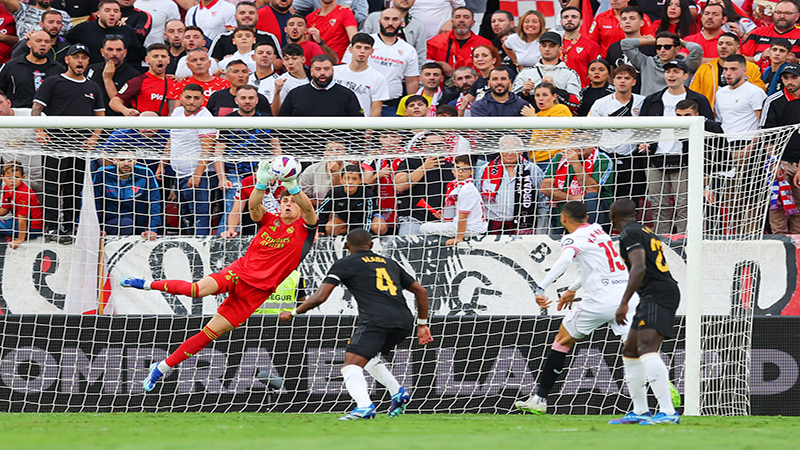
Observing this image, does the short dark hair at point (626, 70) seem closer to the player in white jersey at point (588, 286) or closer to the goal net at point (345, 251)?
the goal net at point (345, 251)

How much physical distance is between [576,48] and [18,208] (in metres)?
7.21

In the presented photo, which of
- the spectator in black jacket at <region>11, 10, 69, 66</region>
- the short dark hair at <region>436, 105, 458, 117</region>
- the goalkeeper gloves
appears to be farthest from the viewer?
the spectator in black jacket at <region>11, 10, 69, 66</region>

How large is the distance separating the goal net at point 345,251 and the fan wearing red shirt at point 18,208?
0.08 feet

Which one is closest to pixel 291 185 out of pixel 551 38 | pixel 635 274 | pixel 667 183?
pixel 635 274

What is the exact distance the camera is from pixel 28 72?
12141 mm

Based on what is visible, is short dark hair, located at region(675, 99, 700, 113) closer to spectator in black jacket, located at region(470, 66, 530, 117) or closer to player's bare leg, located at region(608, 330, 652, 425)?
spectator in black jacket, located at region(470, 66, 530, 117)

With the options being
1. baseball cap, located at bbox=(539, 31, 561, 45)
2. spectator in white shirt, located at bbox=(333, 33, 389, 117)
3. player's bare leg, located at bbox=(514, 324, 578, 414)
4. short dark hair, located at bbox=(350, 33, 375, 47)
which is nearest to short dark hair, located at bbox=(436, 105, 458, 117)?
spectator in white shirt, located at bbox=(333, 33, 389, 117)

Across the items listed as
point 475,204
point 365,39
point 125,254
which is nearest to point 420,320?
point 475,204

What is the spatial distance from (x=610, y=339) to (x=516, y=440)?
12.2 feet

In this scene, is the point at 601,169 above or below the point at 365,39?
below

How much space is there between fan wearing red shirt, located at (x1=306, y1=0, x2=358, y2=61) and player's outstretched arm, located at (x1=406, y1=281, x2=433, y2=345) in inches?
256

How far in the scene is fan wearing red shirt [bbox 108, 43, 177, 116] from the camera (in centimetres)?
1221

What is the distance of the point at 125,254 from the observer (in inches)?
405

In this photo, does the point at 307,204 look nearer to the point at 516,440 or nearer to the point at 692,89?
the point at 516,440
